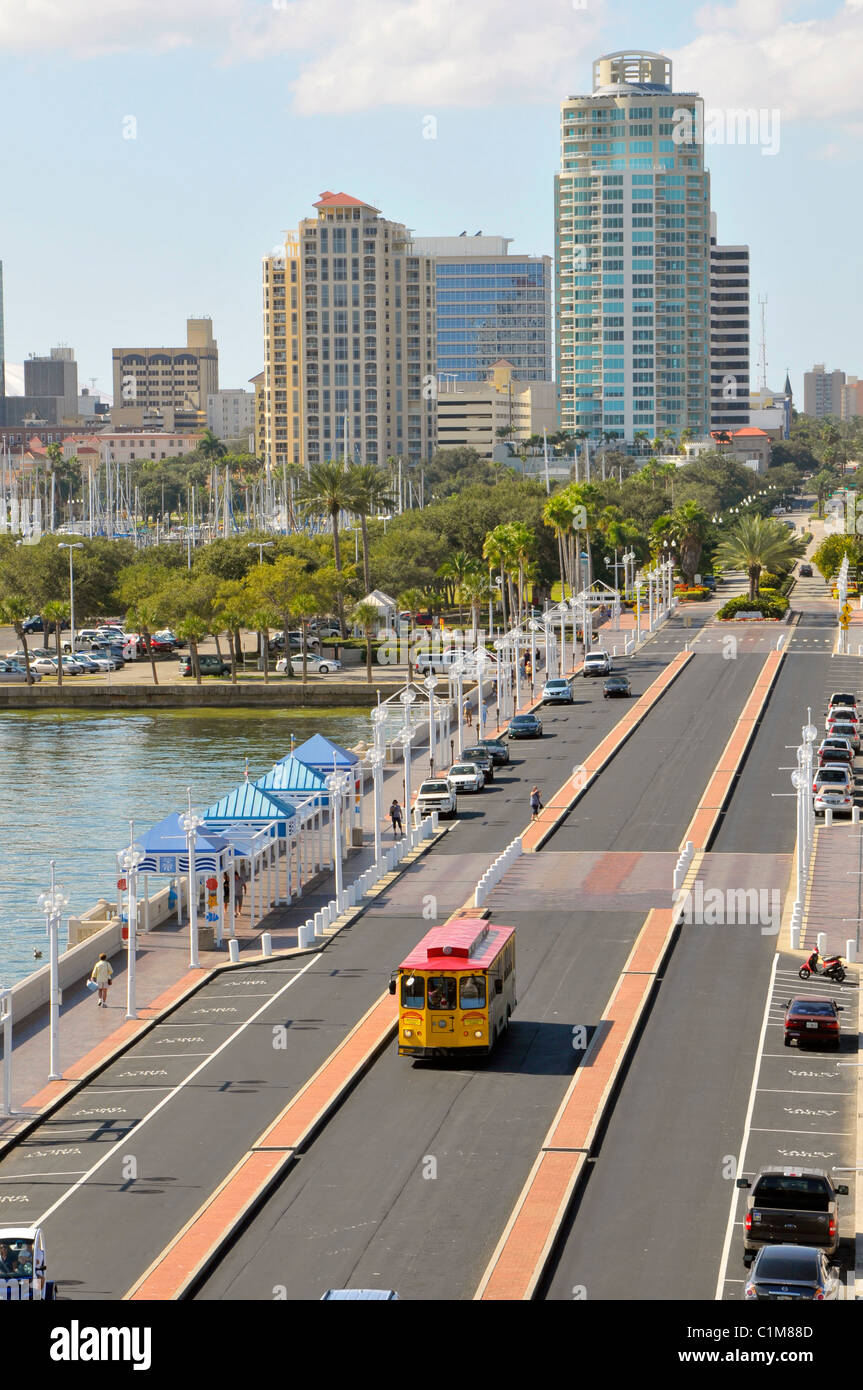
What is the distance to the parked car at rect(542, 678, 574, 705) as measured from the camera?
95188 millimetres

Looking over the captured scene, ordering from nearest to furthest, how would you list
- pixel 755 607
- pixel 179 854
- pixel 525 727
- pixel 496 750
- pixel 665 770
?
pixel 179 854 → pixel 665 770 → pixel 496 750 → pixel 525 727 → pixel 755 607

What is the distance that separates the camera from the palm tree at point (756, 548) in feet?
424

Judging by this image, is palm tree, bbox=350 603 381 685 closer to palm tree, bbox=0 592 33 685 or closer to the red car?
palm tree, bbox=0 592 33 685

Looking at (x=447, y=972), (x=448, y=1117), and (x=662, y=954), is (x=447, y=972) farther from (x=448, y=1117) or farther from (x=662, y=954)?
(x=662, y=954)

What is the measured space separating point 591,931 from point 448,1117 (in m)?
16.3

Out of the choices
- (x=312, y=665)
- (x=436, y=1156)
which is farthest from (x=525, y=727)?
(x=436, y=1156)

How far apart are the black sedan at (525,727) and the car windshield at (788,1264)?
198ft

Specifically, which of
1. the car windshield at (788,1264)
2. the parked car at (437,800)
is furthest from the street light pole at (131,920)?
the car windshield at (788,1264)

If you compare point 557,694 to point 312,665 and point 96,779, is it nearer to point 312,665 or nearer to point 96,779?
point 96,779

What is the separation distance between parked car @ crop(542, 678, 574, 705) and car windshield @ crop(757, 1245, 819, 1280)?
7049cm

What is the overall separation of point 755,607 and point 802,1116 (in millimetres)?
94288

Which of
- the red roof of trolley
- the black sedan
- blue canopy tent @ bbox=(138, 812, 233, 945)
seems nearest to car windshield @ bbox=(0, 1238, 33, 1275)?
the red roof of trolley

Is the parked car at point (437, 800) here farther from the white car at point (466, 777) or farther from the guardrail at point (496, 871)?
the guardrail at point (496, 871)

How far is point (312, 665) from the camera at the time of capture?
126 meters
